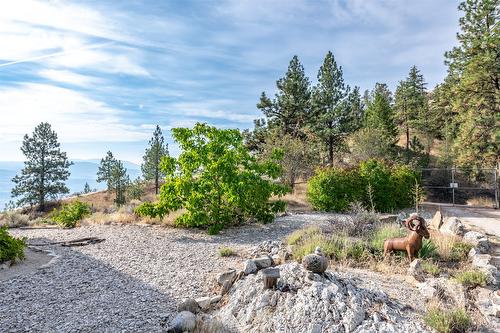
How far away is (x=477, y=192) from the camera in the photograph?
2531cm

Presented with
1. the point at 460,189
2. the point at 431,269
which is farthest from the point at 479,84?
the point at 431,269

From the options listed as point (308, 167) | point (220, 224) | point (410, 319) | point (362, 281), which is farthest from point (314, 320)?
point (308, 167)

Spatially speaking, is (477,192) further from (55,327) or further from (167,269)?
(55,327)

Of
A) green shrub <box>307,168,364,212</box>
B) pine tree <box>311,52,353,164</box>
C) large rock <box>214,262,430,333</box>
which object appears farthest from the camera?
pine tree <box>311,52,353,164</box>

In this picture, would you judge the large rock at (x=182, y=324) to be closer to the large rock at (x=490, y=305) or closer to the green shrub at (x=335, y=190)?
the large rock at (x=490, y=305)

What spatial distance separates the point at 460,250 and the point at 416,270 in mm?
1884

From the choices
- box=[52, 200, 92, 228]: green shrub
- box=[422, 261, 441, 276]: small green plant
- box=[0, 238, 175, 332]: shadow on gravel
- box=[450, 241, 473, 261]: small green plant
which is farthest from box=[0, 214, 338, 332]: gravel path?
box=[450, 241, 473, 261]: small green plant

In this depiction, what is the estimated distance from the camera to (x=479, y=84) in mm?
19453

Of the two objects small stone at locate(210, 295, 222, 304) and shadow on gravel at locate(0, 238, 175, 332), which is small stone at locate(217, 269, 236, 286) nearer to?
small stone at locate(210, 295, 222, 304)

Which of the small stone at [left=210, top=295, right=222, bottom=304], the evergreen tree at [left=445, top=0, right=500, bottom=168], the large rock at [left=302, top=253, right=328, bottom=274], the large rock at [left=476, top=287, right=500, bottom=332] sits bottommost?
the large rock at [left=476, top=287, right=500, bottom=332]

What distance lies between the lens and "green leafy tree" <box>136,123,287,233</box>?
9742 millimetres

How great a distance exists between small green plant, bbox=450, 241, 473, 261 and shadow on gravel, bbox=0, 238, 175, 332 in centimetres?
499

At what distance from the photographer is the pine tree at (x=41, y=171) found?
2694 cm

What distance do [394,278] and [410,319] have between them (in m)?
1.46
